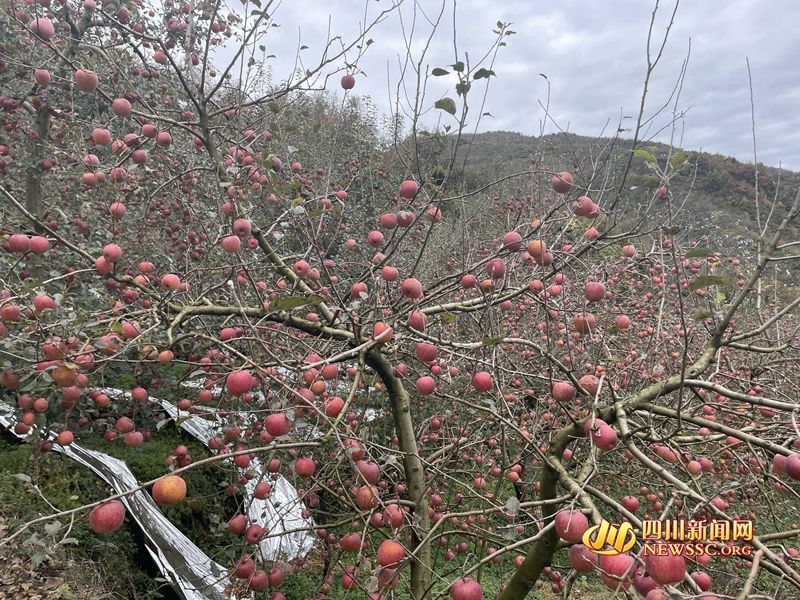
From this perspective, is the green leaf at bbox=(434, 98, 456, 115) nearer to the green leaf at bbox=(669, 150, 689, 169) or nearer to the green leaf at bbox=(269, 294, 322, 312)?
the green leaf at bbox=(669, 150, 689, 169)

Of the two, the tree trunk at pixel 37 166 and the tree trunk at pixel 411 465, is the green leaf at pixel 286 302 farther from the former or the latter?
the tree trunk at pixel 37 166

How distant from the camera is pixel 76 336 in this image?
1.59 metres

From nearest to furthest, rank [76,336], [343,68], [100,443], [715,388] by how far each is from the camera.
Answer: [715,388], [76,336], [343,68], [100,443]

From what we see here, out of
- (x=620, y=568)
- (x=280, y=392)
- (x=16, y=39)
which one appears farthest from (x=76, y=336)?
(x=16, y=39)

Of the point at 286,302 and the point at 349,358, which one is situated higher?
the point at 286,302

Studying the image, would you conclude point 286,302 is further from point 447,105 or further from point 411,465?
point 411,465

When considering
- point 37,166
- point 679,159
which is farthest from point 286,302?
point 37,166

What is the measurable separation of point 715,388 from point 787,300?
A: 8679mm

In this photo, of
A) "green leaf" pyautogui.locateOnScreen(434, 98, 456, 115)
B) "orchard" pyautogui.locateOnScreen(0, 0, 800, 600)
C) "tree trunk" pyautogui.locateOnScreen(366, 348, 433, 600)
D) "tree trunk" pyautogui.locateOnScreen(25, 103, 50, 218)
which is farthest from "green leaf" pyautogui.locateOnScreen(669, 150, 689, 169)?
"tree trunk" pyautogui.locateOnScreen(25, 103, 50, 218)

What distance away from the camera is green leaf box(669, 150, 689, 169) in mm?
1519

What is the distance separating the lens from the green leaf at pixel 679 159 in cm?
152

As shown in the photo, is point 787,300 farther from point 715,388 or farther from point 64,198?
point 64,198

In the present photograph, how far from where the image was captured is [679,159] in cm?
154

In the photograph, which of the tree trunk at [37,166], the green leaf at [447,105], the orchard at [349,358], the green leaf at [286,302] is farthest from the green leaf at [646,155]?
the tree trunk at [37,166]
